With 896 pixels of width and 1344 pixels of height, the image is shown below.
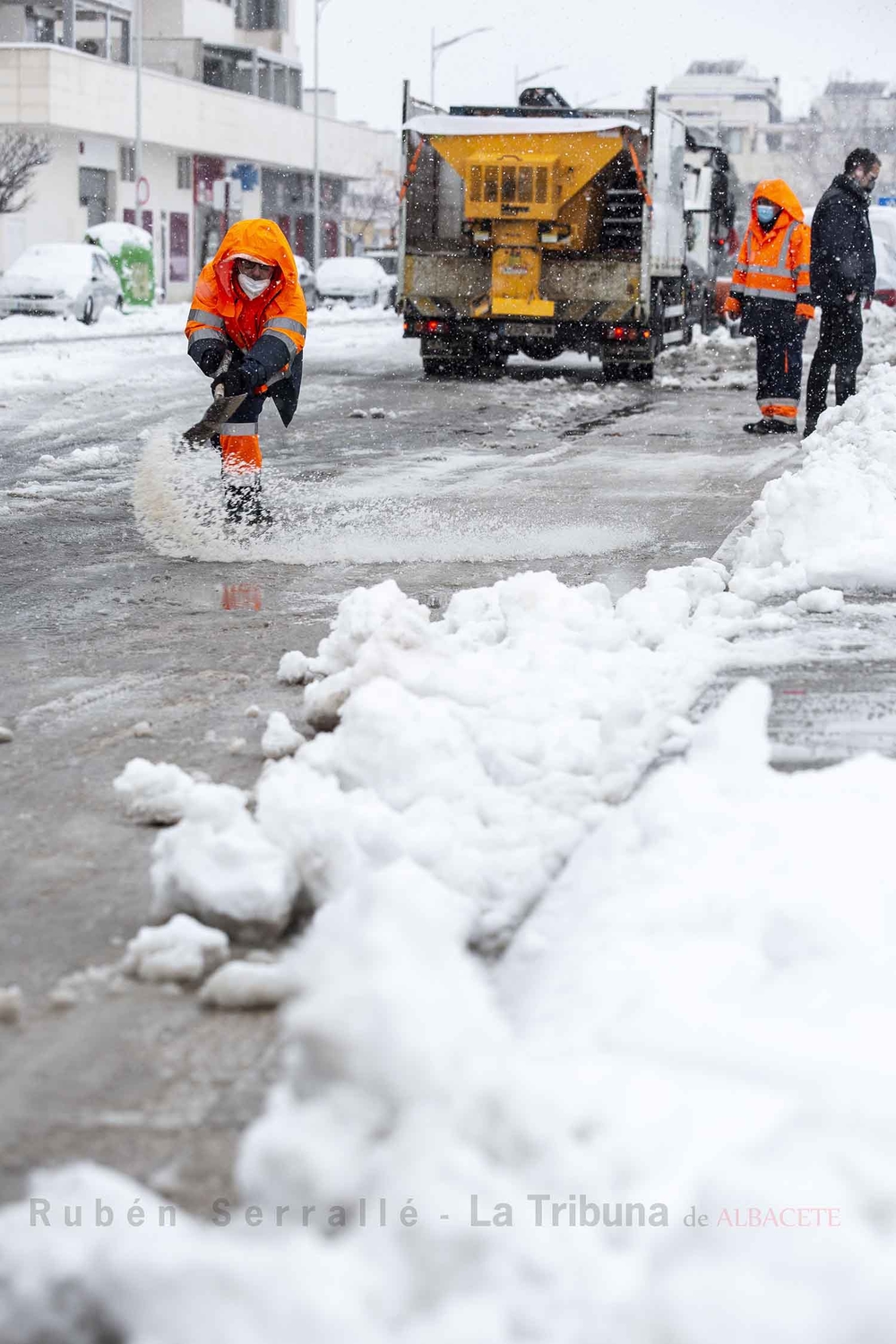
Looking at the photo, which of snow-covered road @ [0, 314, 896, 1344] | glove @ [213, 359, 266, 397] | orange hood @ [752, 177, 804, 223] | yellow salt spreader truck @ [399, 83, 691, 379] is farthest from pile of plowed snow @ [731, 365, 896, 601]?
yellow salt spreader truck @ [399, 83, 691, 379]

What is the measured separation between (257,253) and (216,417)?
0.76m

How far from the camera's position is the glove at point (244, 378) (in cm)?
775

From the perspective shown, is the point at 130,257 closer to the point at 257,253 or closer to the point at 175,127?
the point at 175,127

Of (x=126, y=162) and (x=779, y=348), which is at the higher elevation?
(x=126, y=162)

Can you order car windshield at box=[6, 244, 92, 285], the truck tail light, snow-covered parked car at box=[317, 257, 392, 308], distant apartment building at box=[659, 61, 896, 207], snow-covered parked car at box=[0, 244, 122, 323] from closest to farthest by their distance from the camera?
the truck tail light
snow-covered parked car at box=[0, 244, 122, 323]
car windshield at box=[6, 244, 92, 285]
snow-covered parked car at box=[317, 257, 392, 308]
distant apartment building at box=[659, 61, 896, 207]

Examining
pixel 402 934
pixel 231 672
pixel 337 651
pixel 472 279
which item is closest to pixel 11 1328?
pixel 402 934

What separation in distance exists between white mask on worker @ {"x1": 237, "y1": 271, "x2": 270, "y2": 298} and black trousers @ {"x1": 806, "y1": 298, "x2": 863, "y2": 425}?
15.0ft

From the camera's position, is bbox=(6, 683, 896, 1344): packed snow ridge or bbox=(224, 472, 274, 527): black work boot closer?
bbox=(6, 683, 896, 1344): packed snow ridge

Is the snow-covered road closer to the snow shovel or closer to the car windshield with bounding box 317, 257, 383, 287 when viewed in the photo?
the snow shovel

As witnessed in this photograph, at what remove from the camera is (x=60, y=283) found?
31.8 metres

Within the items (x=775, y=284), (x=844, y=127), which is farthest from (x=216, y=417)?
(x=844, y=127)

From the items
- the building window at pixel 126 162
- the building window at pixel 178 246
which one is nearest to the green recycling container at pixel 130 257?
the building window at pixel 126 162

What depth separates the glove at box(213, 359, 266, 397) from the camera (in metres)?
7.75

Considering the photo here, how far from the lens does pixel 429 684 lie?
391 cm
